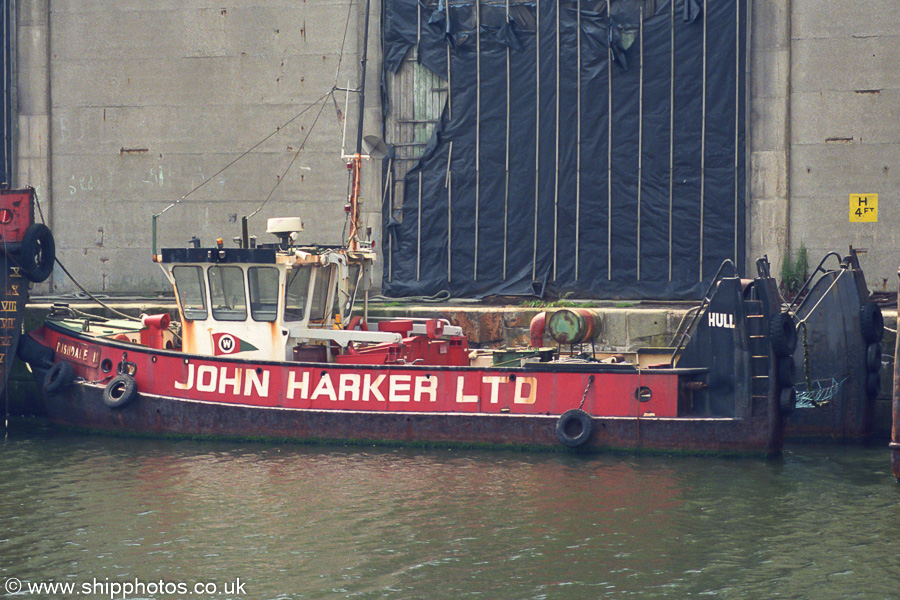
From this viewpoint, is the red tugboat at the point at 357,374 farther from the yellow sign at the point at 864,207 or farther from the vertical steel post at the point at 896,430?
the yellow sign at the point at 864,207

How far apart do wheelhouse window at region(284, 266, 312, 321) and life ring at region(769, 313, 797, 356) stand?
18.6 ft

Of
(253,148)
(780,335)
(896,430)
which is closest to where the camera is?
(896,430)

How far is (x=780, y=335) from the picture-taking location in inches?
450

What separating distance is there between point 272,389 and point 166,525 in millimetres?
3606

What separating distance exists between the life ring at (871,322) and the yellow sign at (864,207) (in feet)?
12.7

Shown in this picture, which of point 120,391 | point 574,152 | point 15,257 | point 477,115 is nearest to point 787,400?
point 574,152

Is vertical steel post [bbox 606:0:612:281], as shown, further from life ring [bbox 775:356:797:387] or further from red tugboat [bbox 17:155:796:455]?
life ring [bbox 775:356:797:387]

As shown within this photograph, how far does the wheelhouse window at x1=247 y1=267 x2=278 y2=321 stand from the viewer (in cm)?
1274

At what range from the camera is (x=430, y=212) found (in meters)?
17.6

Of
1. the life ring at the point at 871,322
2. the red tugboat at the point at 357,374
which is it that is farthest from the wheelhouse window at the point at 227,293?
the life ring at the point at 871,322

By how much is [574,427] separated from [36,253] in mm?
7636

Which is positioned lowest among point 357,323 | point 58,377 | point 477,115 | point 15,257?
point 58,377

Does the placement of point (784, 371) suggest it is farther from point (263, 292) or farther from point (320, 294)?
point (263, 292)

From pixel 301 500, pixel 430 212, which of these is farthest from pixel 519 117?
pixel 301 500
